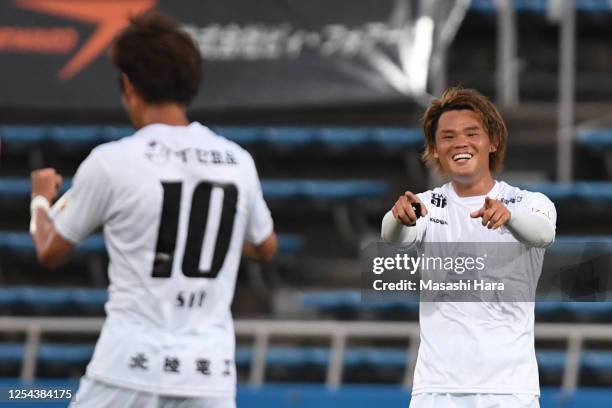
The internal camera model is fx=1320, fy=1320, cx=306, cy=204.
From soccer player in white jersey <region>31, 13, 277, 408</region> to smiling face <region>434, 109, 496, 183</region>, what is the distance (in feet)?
3.89

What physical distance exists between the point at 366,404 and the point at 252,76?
144 inches

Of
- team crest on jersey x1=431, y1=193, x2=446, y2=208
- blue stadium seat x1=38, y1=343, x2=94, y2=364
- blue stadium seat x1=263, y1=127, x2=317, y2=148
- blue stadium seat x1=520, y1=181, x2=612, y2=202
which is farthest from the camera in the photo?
blue stadium seat x1=263, y1=127, x2=317, y2=148

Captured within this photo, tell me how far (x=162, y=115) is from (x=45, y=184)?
1.34 ft

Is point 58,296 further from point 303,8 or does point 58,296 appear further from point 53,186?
point 53,186

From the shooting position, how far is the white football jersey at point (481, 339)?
4.18m

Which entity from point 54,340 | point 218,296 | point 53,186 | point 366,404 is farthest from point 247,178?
point 54,340

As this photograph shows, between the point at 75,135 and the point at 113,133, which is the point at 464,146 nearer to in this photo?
the point at 113,133

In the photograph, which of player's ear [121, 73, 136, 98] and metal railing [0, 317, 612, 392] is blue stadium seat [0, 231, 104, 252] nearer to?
metal railing [0, 317, 612, 392]

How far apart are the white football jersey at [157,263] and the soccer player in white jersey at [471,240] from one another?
3.05 ft

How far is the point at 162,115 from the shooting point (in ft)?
11.2

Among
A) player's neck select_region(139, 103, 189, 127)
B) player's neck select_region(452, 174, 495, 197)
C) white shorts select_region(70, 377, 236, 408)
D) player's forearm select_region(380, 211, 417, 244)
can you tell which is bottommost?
white shorts select_region(70, 377, 236, 408)

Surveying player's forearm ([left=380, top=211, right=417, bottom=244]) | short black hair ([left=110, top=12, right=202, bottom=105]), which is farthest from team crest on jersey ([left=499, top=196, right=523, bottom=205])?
A: short black hair ([left=110, top=12, right=202, bottom=105])

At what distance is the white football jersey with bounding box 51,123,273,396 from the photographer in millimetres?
3295

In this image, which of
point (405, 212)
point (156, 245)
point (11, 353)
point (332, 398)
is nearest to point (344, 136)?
point (11, 353)
